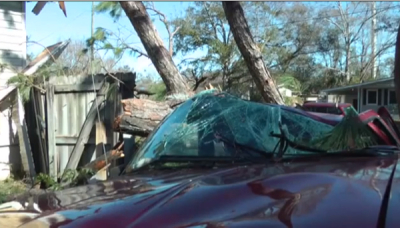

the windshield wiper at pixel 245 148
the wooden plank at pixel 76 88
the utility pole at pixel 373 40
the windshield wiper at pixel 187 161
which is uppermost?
the utility pole at pixel 373 40

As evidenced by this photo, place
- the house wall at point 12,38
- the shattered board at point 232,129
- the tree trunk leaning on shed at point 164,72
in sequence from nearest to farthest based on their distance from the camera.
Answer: the shattered board at point 232,129
the tree trunk leaning on shed at point 164,72
the house wall at point 12,38

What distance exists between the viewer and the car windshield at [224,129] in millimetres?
2914

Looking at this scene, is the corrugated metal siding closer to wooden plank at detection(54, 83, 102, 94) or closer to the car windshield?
wooden plank at detection(54, 83, 102, 94)

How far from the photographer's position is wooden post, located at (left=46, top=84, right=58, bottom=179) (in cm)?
859

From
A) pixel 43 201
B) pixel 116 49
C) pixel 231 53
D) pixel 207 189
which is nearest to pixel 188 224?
pixel 207 189

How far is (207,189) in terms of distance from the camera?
176cm

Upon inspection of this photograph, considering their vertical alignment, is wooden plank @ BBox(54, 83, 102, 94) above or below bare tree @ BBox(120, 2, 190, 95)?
below

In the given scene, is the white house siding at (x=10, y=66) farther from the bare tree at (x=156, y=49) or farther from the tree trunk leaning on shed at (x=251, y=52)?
the tree trunk leaning on shed at (x=251, y=52)

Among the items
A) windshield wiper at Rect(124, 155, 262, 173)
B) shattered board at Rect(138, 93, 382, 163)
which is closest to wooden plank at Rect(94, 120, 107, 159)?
shattered board at Rect(138, 93, 382, 163)

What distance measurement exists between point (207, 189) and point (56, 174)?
740 centimetres

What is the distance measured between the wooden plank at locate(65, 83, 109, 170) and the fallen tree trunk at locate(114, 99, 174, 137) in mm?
968

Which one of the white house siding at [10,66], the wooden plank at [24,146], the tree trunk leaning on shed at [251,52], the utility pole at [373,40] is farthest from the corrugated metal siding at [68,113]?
the utility pole at [373,40]

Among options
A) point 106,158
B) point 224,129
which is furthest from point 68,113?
point 224,129

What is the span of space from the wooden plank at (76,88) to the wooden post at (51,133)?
0.11 m
